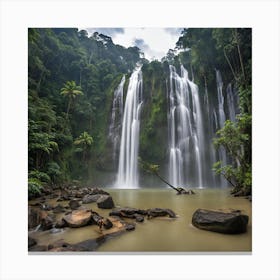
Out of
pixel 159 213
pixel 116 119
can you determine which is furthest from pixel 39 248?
pixel 116 119

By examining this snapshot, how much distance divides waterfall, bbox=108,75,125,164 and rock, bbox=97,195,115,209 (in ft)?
5.23

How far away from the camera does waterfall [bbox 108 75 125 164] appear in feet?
13.6

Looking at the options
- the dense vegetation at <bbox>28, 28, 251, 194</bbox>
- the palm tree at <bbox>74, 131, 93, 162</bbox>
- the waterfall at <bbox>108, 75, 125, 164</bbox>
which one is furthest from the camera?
the waterfall at <bbox>108, 75, 125, 164</bbox>

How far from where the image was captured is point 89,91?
14.1 ft

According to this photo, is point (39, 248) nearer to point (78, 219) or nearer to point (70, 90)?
point (78, 219)

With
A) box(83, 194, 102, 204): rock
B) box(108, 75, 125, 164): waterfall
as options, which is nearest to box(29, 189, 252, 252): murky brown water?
box(83, 194, 102, 204): rock

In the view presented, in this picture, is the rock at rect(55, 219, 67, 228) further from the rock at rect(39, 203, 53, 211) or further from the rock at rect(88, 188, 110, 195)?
the rock at rect(88, 188, 110, 195)

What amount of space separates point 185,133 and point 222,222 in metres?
2.36

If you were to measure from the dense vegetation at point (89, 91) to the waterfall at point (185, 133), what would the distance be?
0.28 meters

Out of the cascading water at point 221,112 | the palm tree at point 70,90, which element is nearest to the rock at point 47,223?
the palm tree at point 70,90

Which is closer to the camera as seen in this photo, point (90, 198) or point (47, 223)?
point (47, 223)

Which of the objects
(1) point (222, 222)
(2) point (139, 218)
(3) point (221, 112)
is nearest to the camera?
(1) point (222, 222)

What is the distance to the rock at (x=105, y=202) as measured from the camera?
8.73 feet

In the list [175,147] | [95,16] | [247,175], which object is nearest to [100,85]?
[95,16]
